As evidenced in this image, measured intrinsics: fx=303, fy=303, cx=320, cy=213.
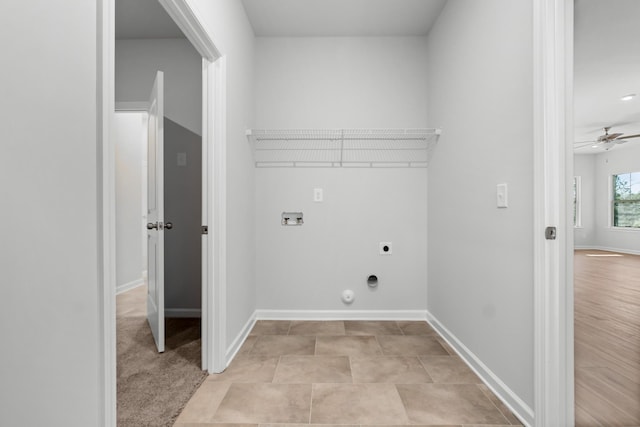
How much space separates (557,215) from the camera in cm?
129

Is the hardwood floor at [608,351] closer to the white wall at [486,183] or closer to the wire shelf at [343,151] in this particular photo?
the white wall at [486,183]

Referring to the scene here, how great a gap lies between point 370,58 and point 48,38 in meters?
2.59

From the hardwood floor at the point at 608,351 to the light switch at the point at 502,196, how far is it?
1.01m

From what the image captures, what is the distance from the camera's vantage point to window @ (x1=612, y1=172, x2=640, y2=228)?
221 cm

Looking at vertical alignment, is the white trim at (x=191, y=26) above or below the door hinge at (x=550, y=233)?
above

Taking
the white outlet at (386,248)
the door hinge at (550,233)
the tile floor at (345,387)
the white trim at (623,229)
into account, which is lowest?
the tile floor at (345,387)

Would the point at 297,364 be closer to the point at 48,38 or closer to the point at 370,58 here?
the point at 48,38

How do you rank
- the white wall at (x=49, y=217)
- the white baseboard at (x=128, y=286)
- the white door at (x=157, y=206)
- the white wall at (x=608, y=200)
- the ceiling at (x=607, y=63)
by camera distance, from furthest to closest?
the white baseboard at (x=128, y=286) < the white wall at (x=608, y=200) < the white door at (x=157, y=206) < the ceiling at (x=607, y=63) < the white wall at (x=49, y=217)

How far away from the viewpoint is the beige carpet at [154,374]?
4.93 ft

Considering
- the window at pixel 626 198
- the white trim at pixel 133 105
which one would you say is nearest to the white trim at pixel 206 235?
the white trim at pixel 133 105

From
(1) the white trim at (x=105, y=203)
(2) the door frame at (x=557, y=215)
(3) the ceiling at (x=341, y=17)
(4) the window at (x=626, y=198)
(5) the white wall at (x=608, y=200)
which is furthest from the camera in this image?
(5) the white wall at (x=608, y=200)

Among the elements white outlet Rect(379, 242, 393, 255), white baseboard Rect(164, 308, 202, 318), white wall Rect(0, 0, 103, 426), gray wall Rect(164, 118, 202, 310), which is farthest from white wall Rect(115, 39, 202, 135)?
white wall Rect(0, 0, 103, 426)

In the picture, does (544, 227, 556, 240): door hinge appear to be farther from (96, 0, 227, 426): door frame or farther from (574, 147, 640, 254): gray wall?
(574, 147, 640, 254): gray wall

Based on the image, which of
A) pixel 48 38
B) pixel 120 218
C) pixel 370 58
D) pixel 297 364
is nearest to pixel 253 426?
pixel 297 364
